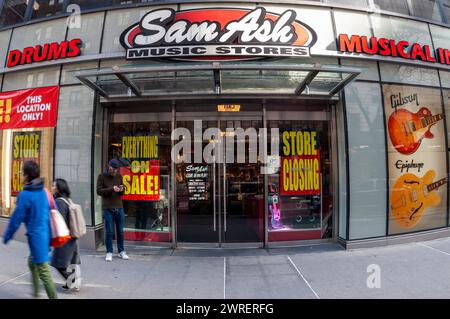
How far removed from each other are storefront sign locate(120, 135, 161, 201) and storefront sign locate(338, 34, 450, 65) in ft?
16.1

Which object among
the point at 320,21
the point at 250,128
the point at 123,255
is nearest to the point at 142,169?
the point at 123,255

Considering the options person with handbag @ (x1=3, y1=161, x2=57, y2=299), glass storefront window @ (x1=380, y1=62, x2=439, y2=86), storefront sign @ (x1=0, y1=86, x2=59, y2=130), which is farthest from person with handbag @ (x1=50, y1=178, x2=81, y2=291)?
glass storefront window @ (x1=380, y1=62, x2=439, y2=86)

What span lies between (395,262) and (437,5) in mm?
7054

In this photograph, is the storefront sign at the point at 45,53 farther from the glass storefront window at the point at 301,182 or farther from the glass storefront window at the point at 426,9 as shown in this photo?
the glass storefront window at the point at 426,9

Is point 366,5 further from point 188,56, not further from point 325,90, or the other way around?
point 188,56

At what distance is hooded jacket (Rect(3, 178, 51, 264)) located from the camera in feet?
Result: 12.3

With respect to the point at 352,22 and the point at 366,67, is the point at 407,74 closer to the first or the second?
the point at 366,67

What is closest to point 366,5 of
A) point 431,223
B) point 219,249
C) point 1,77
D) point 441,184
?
point 441,184

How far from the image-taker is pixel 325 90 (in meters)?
6.96

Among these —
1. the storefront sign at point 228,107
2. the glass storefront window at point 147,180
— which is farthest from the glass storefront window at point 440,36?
the glass storefront window at point 147,180

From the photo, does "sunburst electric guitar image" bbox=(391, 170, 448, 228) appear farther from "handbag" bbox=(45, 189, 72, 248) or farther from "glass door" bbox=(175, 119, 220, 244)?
"handbag" bbox=(45, 189, 72, 248)

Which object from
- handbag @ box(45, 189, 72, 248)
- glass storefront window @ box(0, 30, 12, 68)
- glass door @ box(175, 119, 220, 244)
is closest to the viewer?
handbag @ box(45, 189, 72, 248)

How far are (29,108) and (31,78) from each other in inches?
31.1

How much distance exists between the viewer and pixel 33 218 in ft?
12.4
